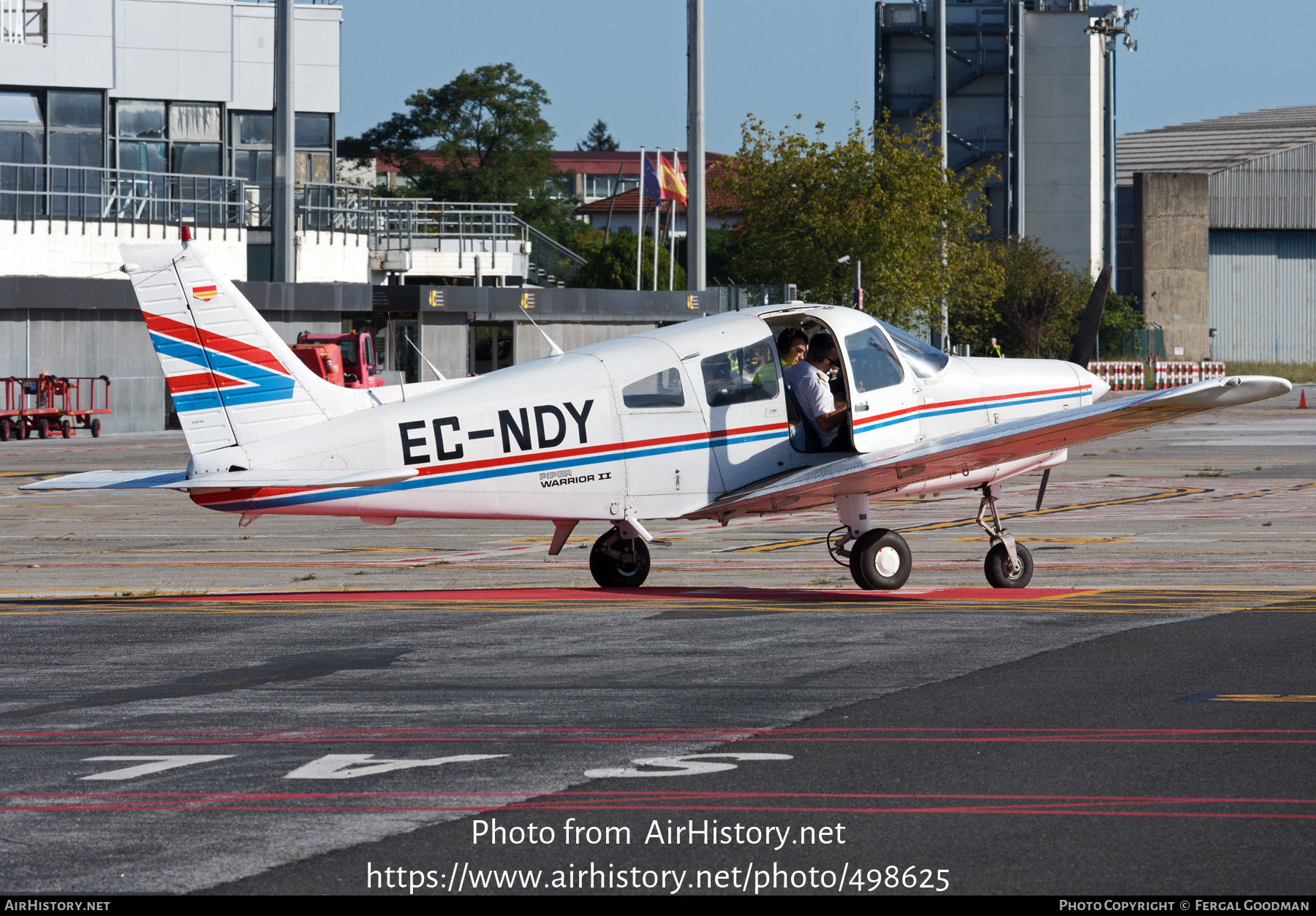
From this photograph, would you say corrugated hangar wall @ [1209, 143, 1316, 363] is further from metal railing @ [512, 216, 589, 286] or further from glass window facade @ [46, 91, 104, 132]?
glass window facade @ [46, 91, 104, 132]

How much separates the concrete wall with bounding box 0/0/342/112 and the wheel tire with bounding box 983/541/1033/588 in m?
42.7

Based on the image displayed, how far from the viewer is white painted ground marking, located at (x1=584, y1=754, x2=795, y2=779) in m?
7.54

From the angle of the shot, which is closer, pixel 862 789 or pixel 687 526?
pixel 862 789

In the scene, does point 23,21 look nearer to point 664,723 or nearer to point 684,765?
point 664,723

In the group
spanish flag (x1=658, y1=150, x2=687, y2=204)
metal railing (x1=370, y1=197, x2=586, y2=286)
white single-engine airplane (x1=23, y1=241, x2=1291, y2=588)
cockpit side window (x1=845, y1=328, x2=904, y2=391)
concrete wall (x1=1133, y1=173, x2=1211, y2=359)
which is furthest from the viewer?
concrete wall (x1=1133, y1=173, x2=1211, y2=359)

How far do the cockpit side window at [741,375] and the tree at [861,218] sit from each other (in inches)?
1882

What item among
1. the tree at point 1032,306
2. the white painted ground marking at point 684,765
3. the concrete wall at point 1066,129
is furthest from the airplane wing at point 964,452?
the concrete wall at point 1066,129

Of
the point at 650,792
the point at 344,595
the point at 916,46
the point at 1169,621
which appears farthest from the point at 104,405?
the point at 916,46

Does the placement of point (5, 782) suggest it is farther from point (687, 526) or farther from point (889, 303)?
point (889, 303)

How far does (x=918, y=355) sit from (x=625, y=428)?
299cm

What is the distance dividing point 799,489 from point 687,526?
7.58 m

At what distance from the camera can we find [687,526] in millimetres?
21250

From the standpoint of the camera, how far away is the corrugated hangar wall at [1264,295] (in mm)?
87562

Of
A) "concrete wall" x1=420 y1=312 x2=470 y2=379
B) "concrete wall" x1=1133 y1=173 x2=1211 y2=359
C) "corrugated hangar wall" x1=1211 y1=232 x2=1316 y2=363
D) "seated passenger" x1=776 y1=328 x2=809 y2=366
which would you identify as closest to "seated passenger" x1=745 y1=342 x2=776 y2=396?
"seated passenger" x1=776 y1=328 x2=809 y2=366
